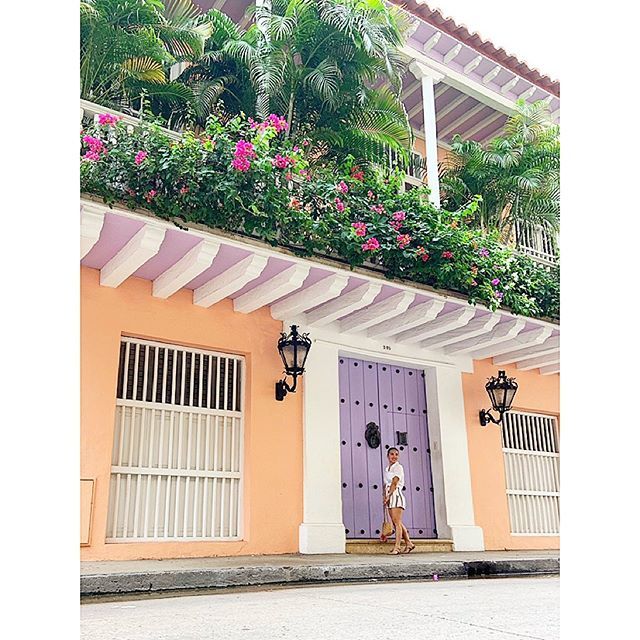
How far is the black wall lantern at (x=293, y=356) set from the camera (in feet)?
24.9

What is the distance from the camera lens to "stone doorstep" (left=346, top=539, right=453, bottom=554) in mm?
7900

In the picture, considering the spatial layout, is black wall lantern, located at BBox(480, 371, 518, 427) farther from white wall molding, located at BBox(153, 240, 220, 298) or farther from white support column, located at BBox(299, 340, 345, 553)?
white wall molding, located at BBox(153, 240, 220, 298)

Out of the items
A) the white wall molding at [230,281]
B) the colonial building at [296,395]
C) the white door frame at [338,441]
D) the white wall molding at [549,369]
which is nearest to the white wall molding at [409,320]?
the colonial building at [296,395]

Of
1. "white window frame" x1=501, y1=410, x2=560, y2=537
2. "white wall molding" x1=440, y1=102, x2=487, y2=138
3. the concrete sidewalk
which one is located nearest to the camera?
the concrete sidewalk

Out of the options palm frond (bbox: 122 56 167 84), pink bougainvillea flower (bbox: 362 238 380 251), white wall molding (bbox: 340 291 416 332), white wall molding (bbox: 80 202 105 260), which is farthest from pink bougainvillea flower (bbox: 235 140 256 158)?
white wall molding (bbox: 340 291 416 332)

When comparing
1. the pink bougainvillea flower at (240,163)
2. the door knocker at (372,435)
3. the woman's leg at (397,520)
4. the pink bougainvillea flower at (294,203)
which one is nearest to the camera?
the pink bougainvillea flower at (240,163)

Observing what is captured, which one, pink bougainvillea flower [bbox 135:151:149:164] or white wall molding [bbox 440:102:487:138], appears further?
white wall molding [bbox 440:102:487:138]

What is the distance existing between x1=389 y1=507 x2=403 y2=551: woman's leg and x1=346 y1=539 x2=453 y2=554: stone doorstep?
0.29 meters

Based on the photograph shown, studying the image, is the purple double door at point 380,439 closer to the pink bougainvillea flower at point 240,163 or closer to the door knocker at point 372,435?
the door knocker at point 372,435

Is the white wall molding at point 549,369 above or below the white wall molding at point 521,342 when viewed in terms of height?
below

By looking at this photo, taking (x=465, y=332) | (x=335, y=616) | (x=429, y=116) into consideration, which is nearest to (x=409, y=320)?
(x=465, y=332)

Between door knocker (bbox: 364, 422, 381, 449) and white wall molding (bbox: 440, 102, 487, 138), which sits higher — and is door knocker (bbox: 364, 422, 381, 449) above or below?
below

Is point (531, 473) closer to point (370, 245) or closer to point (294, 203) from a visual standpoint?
point (370, 245)

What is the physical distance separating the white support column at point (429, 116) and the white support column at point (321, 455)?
2.91 meters
